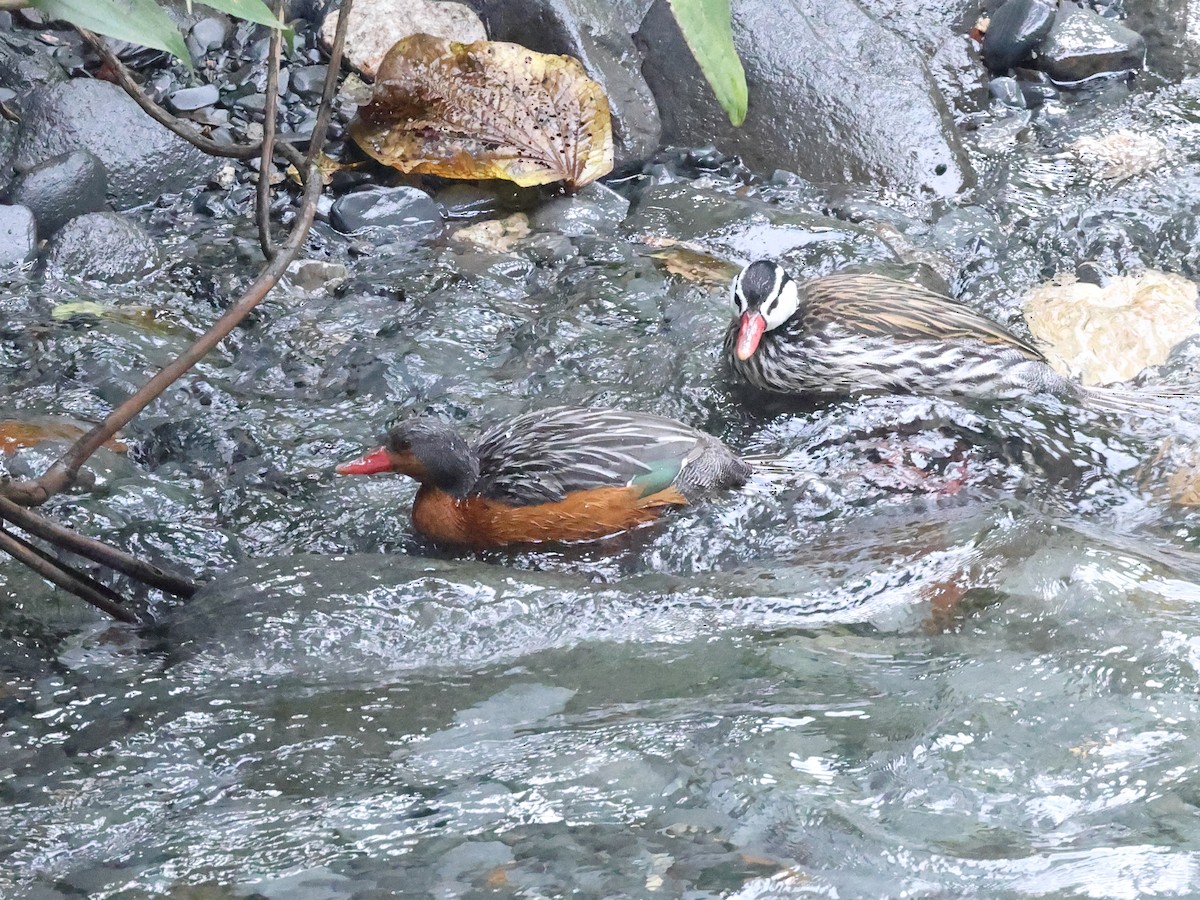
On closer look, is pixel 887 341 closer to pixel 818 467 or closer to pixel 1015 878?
pixel 818 467

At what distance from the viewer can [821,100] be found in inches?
338

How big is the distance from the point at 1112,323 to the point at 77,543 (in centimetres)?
573

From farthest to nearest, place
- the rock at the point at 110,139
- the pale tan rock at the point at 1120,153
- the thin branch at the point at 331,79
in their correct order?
the pale tan rock at the point at 1120,153 < the rock at the point at 110,139 < the thin branch at the point at 331,79

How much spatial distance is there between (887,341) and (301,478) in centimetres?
300

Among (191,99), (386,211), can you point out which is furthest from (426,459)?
(191,99)

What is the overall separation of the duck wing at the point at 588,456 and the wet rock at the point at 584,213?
2.82 meters

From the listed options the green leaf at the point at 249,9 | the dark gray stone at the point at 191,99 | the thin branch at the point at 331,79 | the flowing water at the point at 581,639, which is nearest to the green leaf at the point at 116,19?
the green leaf at the point at 249,9

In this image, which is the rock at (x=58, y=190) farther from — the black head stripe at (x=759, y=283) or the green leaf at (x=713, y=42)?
the green leaf at (x=713, y=42)

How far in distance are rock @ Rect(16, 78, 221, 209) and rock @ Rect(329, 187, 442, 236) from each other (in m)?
1.18

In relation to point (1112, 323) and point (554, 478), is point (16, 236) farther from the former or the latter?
point (1112, 323)

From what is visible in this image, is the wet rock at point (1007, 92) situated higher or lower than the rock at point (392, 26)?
lower

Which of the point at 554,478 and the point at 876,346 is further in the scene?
the point at 876,346

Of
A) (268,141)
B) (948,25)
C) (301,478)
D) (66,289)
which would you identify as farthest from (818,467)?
(948,25)

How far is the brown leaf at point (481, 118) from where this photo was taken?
8.16 metres
